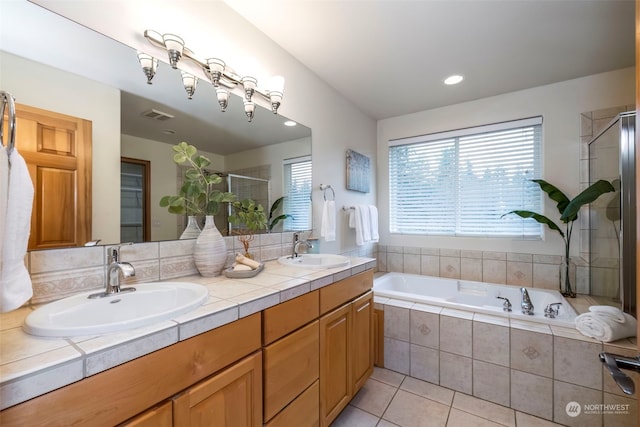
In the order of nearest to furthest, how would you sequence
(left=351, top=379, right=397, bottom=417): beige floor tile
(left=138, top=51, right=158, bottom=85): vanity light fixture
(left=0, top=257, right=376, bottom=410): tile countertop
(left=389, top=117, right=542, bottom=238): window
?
1. (left=0, top=257, right=376, bottom=410): tile countertop
2. (left=138, top=51, right=158, bottom=85): vanity light fixture
3. (left=351, top=379, right=397, bottom=417): beige floor tile
4. (left=389, top=117, right=542, bottom=238): window

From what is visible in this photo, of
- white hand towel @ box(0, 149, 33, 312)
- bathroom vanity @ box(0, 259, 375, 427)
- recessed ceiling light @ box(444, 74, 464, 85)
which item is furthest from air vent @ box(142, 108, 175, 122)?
recessed ceiling light @ box(444, 74, 464, 85)

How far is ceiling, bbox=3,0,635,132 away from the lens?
143cm

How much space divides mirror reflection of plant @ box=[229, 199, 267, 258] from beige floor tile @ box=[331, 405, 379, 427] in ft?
3.87

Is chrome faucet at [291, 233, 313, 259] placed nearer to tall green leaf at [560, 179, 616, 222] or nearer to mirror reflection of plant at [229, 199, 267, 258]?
mirror reflection of plant at [229, 199, 267, 258]

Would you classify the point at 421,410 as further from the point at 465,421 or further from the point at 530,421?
the point at 530,421

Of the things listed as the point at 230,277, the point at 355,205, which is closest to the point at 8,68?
the point at 230,277

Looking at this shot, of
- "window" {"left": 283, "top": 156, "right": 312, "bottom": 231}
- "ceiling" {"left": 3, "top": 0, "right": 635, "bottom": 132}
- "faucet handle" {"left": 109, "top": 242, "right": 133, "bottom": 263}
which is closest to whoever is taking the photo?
"faucet handle" {"left": 109, "top": 242, "right": 133, "bottom": 263}

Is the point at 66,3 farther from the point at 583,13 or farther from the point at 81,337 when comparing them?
the point at 583,13

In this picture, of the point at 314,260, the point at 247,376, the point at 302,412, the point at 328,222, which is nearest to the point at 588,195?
the point at 328,222

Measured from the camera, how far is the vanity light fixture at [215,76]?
1.18 m

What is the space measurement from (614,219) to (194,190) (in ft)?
9.34

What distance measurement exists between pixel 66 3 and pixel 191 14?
20.3 inches

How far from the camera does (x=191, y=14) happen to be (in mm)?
1332

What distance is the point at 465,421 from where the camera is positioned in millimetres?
1624
